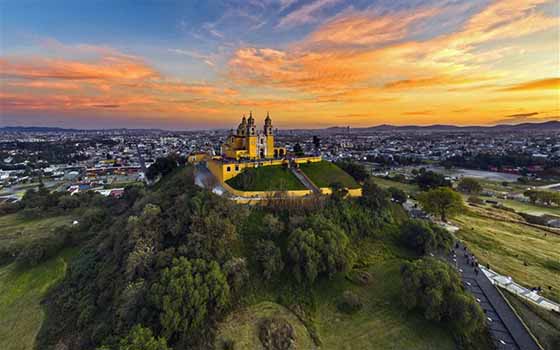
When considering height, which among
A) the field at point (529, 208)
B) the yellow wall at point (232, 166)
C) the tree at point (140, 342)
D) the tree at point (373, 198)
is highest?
the yellow wall at point (232, 166)

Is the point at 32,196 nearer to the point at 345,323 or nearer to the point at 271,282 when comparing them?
the point at 271,282

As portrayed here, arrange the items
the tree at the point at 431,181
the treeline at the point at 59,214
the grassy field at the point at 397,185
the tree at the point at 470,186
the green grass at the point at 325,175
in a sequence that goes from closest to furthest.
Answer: the treeline at the point at 59,214
the green grass at the point at 325,175
the tree at the point at 431,181
the tree at the point at 470,186
the grassy field at the point at 397,185

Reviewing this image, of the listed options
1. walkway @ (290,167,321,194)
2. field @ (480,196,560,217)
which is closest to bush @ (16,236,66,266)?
walkway @ (290,167,321,194)

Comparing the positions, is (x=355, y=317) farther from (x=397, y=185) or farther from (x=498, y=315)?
(x=397, y=185)

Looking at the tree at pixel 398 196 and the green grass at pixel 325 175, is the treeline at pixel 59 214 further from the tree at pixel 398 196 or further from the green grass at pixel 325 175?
the tree at pixel 398 196

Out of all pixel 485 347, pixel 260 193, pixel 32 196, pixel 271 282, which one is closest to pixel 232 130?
pixel 260 193

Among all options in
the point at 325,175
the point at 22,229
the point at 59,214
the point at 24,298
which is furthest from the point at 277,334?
the point at 59,214

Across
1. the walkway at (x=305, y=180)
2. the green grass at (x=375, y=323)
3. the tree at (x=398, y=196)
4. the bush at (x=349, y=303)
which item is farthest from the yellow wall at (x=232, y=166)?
the bush at (x=349, y=303)
